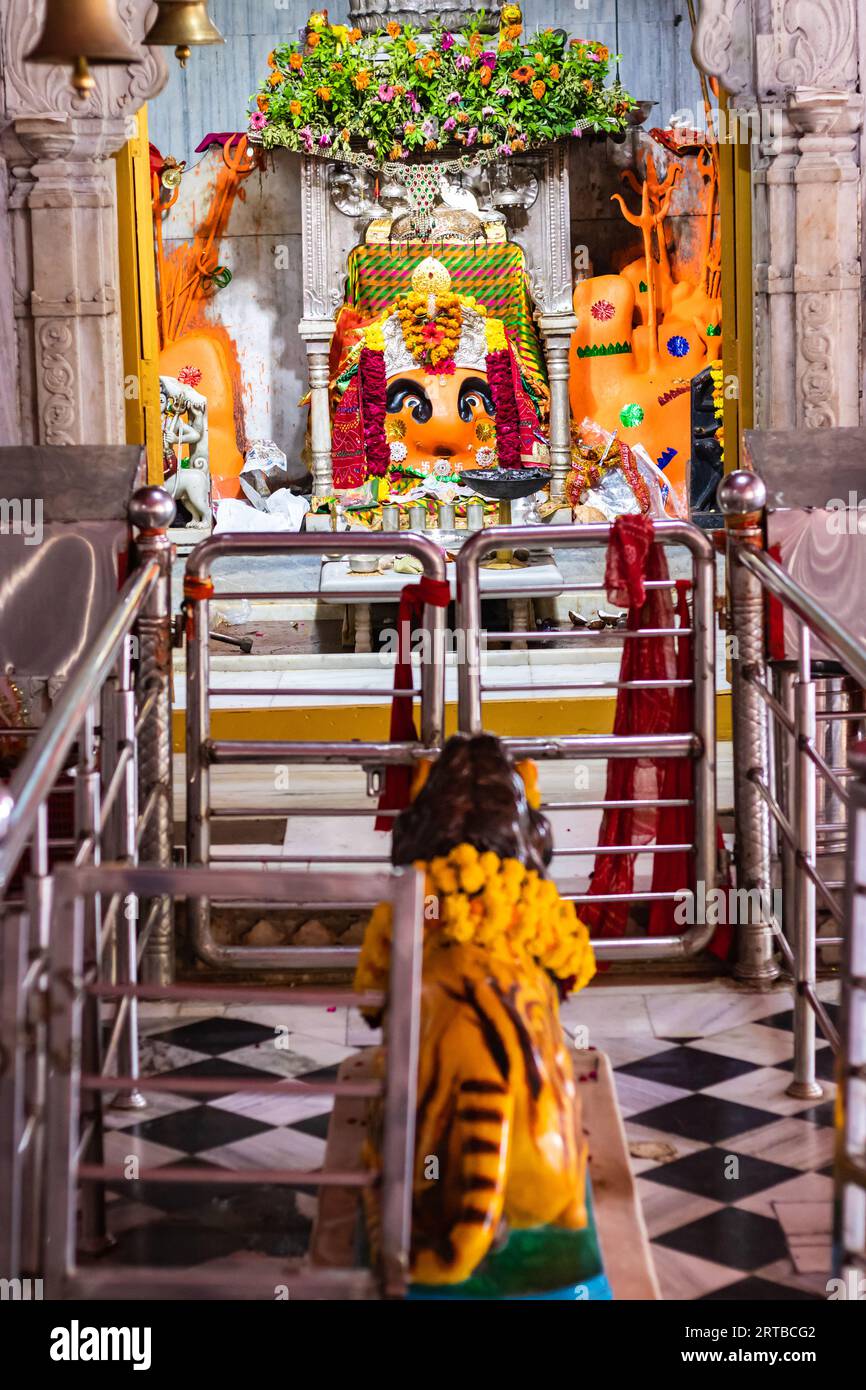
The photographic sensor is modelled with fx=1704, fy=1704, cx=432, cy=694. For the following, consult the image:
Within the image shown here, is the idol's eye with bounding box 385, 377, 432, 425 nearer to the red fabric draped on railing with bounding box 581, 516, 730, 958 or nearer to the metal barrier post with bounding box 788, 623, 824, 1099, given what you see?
the red fabric draped on railing with bounding box 581, 516, 730, 958

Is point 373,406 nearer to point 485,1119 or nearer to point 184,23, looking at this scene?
point 184,23

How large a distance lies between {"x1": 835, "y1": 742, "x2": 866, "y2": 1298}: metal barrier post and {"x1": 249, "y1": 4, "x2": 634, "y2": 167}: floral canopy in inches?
491

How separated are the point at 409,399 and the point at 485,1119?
12.5 m

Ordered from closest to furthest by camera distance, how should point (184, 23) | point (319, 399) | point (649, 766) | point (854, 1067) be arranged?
point (854, 1067) < point (184, 23) < point (649, 766) < point (319, 399)

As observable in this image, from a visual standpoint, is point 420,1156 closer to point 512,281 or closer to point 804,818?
point 804,818

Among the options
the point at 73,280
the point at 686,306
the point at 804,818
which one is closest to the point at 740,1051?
the point at 804,818

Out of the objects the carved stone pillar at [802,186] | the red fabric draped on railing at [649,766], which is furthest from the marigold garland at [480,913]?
the carved stone pillar at [802,186]

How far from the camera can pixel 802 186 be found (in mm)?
6875

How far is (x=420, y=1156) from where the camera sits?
107 inches

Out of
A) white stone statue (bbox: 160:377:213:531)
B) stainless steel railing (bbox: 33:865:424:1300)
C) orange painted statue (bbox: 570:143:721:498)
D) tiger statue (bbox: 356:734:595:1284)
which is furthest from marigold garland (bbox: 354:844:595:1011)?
orange painted statue (bbox: 570:143:721:498)

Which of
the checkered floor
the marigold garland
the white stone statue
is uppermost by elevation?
the white stone statue

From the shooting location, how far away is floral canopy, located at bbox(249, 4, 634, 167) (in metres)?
14.0

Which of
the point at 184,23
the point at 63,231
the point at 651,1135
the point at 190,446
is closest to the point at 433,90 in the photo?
the point at 190,446

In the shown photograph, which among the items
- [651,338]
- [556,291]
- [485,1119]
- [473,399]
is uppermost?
[556,291]
